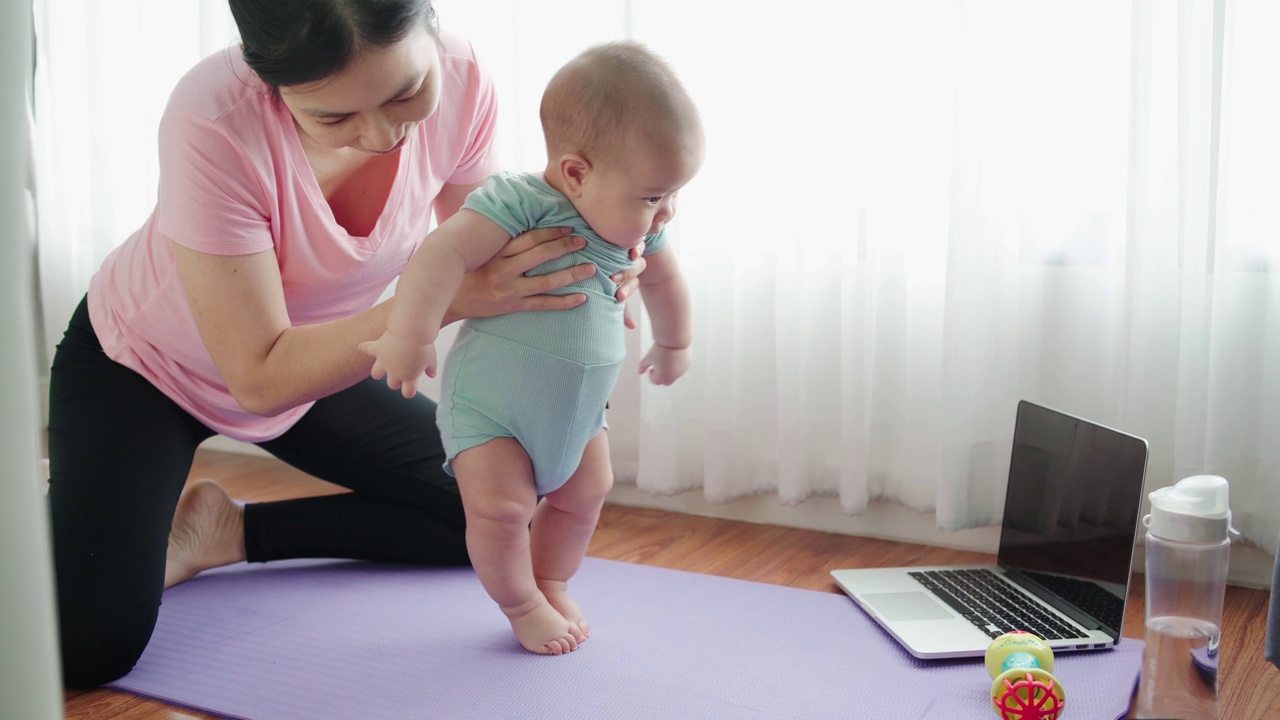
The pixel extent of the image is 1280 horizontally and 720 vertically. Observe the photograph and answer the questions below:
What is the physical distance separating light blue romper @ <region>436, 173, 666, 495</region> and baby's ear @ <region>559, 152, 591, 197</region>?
3 centimetres

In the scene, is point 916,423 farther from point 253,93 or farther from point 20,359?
point 20,359

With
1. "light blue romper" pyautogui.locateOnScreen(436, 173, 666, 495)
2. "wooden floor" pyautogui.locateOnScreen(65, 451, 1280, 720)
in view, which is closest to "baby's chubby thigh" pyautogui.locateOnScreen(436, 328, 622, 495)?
"light blue romper" pyautogui.locateOnScreen(436, 173, 666, 495)

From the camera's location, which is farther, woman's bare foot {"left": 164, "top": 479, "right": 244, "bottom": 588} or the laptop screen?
woman's bare foot {"left": 164, "top": 479, "right": 244, "bottom": 588}

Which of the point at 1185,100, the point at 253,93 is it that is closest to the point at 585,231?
the point at 253,93

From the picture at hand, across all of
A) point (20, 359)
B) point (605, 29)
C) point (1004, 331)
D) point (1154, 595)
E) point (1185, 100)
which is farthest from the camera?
point (605, 29)

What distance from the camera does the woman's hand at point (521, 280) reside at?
131cm

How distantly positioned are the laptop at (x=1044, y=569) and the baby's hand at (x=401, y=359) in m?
0.73

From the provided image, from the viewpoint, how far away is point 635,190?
126cm

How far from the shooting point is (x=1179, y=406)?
170 centimetres

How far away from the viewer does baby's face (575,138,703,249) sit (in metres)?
1.24

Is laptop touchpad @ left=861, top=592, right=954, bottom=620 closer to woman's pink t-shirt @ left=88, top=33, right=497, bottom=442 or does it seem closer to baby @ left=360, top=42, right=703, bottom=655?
baby @ left=360, top=42, right=703, bottom=655

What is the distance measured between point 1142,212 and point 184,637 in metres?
1.55

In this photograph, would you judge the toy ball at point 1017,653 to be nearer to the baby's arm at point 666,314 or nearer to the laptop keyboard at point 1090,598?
the laptop keyboard at point 1090,598

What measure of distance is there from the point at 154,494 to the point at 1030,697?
1158 millimetres
